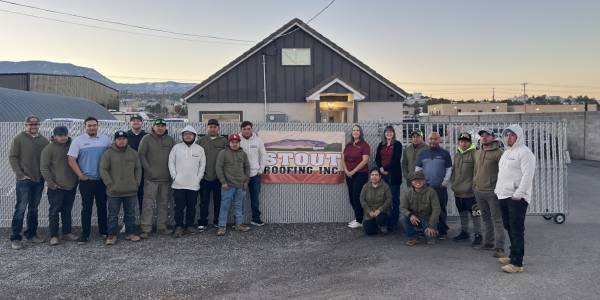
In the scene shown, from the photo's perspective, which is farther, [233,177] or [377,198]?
[233,177]

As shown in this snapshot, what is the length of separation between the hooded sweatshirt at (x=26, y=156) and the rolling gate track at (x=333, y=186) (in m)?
1.09

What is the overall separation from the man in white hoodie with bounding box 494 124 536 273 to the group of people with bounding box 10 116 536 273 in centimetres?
44

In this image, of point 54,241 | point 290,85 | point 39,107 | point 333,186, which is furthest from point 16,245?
point 39,107

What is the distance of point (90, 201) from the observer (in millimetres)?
7164

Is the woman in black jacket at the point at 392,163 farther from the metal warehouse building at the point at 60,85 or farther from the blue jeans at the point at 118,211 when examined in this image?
the metal warehouse building at the point at 60,85

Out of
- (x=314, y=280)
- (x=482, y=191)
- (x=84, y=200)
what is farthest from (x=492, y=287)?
(x=84, y=200)

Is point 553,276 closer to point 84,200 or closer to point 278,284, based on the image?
point 278,284

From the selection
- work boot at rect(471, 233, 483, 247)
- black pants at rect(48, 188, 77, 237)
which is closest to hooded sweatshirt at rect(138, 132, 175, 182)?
black pants at rect(48, 188, 77, 237)

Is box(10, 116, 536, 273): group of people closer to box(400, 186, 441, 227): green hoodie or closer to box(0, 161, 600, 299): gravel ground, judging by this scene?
box(400, 186, 441, 227): green hoodie

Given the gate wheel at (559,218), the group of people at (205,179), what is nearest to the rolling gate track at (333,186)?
the gate wheel at (559,218)

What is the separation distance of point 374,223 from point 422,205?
→ 89cm

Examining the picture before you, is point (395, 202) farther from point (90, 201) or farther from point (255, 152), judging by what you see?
point (90, 201)

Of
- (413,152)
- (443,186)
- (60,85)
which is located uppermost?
(60,85)

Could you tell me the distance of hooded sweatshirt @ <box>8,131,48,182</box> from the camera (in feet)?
22.6
